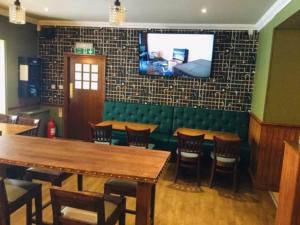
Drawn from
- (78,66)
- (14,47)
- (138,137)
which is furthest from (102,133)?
(14,47)

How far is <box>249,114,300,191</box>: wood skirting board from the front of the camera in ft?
12.8

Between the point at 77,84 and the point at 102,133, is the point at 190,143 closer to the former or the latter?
the point at 102,133

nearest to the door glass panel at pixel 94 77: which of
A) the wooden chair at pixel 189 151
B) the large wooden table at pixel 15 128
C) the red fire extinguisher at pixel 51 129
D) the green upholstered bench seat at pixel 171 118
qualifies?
the green upholstered bench seat at pixel 171 118

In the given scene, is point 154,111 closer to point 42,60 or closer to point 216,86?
point 216,86

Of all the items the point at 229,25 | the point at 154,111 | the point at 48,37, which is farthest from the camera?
the point at 48,37

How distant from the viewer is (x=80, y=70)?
19.4ft

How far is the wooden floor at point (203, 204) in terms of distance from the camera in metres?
3.15

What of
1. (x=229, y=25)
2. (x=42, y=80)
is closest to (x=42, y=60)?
(x=42, y=80)

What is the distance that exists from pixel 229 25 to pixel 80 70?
10.3ft

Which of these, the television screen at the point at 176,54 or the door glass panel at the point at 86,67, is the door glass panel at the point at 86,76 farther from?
the television screen at the point at 176,54

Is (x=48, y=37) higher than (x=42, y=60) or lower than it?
higher

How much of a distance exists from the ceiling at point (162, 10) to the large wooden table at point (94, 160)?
229cm

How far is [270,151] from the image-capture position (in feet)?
13.1

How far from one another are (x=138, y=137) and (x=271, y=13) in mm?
2608
